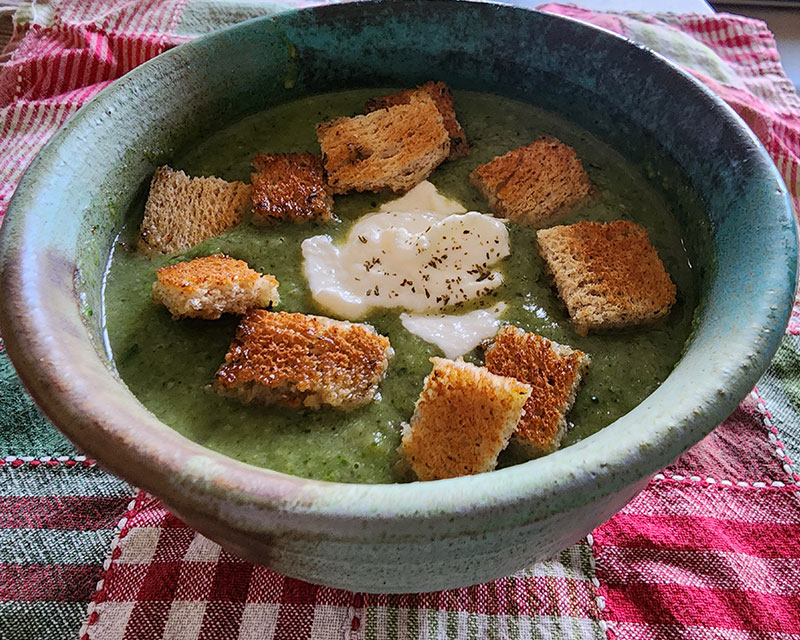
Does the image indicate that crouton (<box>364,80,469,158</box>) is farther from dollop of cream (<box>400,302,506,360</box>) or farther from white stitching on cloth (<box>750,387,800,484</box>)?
white stitching on cloth (<box>750,387,800,484</box>)

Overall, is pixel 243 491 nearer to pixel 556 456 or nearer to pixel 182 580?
pixel 556 456

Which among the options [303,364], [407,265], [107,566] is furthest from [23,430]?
[407,265]

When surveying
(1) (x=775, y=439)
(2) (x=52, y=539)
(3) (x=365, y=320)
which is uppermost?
(3) (x=365, y=320)

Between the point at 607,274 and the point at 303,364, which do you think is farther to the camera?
the point at 607,274

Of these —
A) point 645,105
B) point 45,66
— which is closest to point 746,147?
point 645,105

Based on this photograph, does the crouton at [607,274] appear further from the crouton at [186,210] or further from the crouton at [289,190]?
the crouton at [186,210]

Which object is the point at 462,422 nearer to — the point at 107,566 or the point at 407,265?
the point at 407,265

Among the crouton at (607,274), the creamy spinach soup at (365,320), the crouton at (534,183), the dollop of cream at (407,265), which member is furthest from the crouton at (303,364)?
the crouton at (534,183)

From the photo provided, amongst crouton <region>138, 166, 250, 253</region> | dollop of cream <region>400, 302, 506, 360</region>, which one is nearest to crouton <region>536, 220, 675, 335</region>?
dollop of cream <region>400, 302, 506, 360</region>
